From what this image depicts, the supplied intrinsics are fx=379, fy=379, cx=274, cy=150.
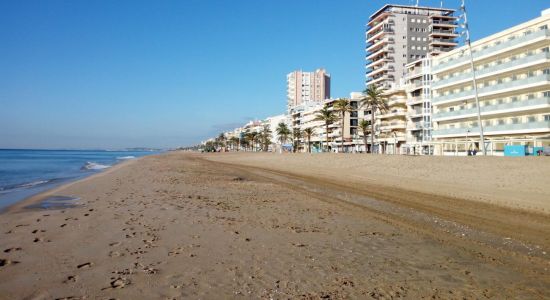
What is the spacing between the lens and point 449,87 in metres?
61.2

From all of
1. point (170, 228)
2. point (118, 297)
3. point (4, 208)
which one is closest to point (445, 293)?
point (118, 297)

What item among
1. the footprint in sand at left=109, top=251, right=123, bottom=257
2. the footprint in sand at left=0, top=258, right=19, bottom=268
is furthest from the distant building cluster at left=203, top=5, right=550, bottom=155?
the footprint in sand at left=0, top=258, right=19, bottom=268

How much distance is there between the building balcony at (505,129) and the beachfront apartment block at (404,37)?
37.1 meters

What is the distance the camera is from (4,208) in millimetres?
15023

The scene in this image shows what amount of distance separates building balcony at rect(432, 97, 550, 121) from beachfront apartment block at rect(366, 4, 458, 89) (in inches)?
1367

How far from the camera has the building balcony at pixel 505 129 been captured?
145 feet

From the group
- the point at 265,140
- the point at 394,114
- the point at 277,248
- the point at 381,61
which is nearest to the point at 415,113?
the point at 394,114

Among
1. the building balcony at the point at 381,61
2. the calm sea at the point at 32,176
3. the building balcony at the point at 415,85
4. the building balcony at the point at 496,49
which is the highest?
the building balcony at the point at 381,61

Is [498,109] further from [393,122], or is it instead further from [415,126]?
[393,122]

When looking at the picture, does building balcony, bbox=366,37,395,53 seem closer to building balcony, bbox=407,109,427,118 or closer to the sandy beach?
building balcony, bbox=407,109,427,118

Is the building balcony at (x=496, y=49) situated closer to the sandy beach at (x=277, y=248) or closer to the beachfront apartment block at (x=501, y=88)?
the beachfront apartment block at (x=501, y=88)

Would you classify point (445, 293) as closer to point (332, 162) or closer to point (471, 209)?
point (471, 209)

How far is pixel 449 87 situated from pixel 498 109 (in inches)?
479

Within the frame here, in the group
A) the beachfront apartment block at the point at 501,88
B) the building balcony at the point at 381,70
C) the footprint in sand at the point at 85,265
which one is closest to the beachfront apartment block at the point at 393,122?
the beachfront apartment block at the point at 501,88
